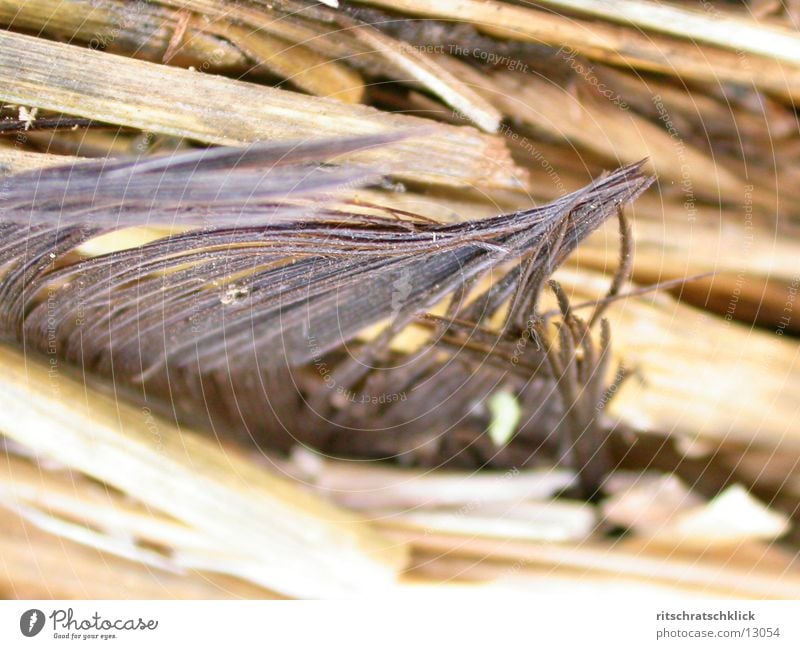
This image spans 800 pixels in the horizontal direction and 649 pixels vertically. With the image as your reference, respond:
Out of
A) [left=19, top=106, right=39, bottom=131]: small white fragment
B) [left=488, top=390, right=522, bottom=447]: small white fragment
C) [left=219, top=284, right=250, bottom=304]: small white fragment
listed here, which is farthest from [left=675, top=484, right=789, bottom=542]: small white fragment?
[left=19, top=106, right=39, bottom=131]: small white fragment

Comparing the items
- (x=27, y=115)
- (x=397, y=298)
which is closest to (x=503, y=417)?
(x=397, y=298)

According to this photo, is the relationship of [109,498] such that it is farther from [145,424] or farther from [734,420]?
[734,420]

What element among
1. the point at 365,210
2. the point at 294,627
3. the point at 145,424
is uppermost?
the point at 365,210

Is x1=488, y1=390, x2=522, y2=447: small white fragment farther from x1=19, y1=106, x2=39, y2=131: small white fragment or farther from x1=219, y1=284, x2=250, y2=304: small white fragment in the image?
x1=19, y1=106, x2=39, y2=131: small white fragment

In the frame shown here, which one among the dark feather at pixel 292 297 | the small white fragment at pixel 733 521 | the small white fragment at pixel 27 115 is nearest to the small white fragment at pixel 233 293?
the dark feather at pixel 292 297

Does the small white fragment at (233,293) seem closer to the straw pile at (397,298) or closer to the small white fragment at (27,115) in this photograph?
the straw pile at (397,298)

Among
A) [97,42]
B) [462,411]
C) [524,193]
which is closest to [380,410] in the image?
[462,411]

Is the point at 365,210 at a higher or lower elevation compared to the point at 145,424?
higher

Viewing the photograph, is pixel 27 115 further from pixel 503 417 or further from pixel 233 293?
pixel 503 417

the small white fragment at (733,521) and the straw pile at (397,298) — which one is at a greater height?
the straw pile at (397,298)
